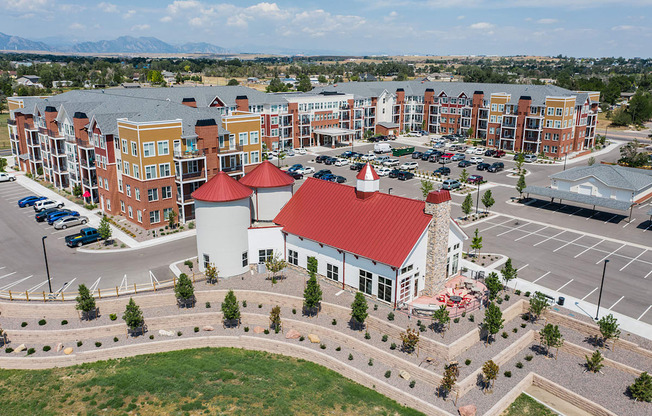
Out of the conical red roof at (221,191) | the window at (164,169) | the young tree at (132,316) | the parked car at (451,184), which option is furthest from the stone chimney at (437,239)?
the parked car at (451,184)

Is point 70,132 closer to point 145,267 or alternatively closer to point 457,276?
point 145,267

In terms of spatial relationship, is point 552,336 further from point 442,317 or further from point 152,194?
point 152,194

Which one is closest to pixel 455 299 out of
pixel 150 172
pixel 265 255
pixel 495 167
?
pixel 265 255

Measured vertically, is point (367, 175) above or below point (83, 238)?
above

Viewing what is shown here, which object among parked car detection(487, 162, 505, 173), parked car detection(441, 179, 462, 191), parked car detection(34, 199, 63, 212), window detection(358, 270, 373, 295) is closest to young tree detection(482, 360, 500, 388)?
window detection(358, 270, 373, 295)

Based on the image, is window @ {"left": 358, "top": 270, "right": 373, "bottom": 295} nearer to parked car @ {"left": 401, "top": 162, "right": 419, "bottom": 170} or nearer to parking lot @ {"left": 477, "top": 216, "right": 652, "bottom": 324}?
parking lot @ {"left": 477, "top": 216, "right": 652, "bottom": 324}

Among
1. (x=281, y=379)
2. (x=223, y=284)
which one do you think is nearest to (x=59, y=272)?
(x=223, y=284)

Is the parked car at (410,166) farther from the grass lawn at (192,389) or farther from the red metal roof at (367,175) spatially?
the grass lawn at (192,389)
